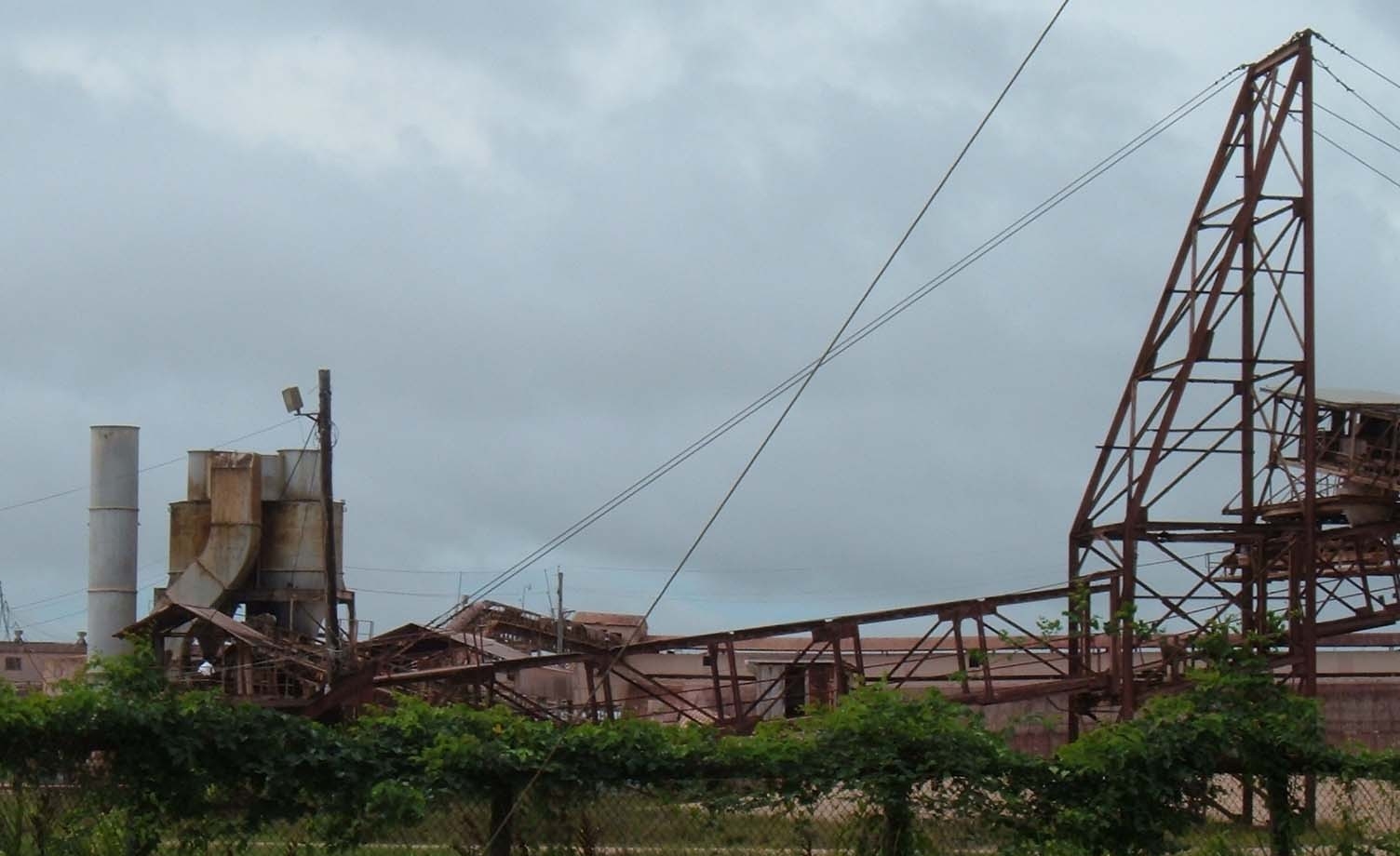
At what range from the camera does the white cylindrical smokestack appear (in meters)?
45.5

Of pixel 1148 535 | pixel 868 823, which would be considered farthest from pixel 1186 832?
pixel 1148 535

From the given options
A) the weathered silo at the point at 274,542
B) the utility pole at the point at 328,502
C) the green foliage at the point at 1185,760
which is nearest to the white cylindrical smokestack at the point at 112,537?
the weathered silo at the point at 274,542

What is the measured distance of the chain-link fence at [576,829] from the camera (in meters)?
11.1

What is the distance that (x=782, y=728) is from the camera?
468 inches

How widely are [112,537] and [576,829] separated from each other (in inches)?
1480

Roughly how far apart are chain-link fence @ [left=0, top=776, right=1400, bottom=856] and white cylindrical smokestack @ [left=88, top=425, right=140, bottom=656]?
118 feet

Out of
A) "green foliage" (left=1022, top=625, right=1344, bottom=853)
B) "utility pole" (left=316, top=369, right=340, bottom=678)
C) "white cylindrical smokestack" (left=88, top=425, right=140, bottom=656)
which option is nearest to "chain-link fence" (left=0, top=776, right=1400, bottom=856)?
"green foliage" (left=1022, top=625, right=1344, bottom=853)

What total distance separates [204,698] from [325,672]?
28.0 meters

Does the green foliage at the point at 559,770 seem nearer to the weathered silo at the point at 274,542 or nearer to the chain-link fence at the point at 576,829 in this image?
the chain-link fence at the point at 576,829

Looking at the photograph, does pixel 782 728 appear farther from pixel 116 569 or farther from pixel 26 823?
pixel 116 569

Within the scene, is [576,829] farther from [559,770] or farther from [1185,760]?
[1185,760]

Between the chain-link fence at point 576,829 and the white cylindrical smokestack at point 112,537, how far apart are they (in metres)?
36.0

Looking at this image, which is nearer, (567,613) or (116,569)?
(116,569)

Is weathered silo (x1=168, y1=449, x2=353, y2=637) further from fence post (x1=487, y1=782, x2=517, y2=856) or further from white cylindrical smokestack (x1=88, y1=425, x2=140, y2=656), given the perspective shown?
fence post (x1=487, y1=782, x2=517, y2=856)
